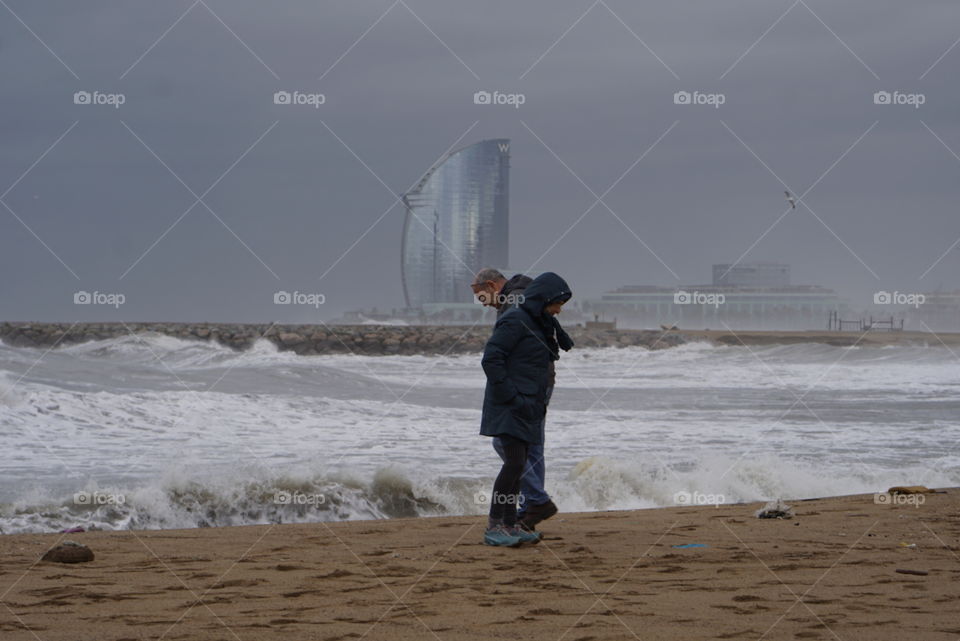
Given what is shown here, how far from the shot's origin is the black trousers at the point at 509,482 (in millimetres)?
5711

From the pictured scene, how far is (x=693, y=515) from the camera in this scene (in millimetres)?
7406

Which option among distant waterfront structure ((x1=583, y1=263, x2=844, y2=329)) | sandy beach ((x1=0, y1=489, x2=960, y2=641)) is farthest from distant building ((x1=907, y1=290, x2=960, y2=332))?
sandy beach ((x1=0, y1=489, x2=960, y2=641))

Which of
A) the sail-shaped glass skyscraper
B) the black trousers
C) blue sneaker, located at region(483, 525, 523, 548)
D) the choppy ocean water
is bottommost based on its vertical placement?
the choppy ocean water

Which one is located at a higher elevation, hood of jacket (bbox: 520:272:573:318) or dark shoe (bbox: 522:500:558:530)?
hood of jacket (bbox: 520:272:573:318)

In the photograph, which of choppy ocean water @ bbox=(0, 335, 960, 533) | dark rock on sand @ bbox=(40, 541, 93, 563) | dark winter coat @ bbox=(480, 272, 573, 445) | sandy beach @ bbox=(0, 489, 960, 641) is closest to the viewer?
sandy beach @ bbox=(0, 489, 960, 641)

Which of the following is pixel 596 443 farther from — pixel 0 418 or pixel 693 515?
pixel 0 418

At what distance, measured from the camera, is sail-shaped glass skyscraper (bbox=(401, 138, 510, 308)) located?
86188 mm

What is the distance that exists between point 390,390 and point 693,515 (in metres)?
15.1

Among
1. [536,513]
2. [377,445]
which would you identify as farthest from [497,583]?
[377,445]

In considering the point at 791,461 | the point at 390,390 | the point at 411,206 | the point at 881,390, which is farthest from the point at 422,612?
the point at 411,206

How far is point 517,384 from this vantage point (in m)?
5.67

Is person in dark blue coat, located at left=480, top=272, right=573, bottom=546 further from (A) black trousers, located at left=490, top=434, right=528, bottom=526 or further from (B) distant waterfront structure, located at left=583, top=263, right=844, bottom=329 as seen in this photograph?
(B) distant waterfront structure, located at left=583, top=263, right=844, bottom=329

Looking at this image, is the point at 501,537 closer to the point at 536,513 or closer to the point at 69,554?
the point at 536,513

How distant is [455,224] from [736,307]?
22717mm
